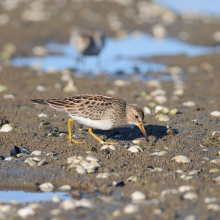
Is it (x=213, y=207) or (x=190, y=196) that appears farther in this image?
(x=190, y=196)

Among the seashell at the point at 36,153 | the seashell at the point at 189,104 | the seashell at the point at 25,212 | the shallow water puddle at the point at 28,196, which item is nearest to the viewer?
the seashell at the point at 25,212

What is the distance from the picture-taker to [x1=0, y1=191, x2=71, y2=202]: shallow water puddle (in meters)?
5.36


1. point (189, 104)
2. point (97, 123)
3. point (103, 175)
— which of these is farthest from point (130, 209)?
point (189, 104)

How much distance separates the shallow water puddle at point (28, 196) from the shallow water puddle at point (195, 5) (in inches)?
738

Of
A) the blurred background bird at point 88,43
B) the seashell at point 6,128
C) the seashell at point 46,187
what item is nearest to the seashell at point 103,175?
the seashell at point 46,187

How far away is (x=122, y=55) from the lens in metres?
16.2

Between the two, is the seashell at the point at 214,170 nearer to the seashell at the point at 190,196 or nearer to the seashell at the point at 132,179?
the seashell at the point at 190,196

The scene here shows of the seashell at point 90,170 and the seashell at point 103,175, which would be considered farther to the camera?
the seashell at point 90,170

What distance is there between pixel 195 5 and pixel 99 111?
19.2 meters

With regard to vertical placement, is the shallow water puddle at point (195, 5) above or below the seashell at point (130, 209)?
below

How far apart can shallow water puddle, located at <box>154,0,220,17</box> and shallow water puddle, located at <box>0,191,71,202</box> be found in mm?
18744

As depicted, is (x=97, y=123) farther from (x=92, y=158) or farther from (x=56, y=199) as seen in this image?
(x=56, y=199)

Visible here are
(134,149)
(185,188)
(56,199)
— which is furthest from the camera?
(134,149)

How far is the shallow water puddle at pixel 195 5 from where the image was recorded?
902 inches
